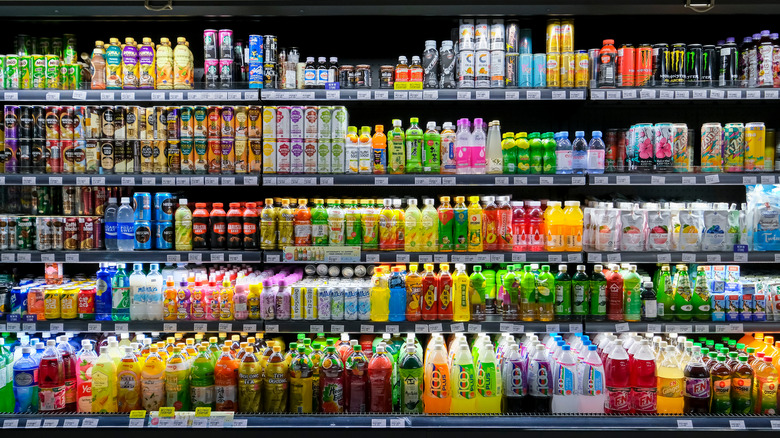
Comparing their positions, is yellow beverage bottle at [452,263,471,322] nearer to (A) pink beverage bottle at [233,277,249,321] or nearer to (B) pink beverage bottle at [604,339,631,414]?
(B) pink beverage bottle at [604,339,631,414]

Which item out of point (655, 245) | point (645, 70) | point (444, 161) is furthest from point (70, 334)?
point (645, 70)

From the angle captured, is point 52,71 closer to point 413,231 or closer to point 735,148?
point 413,231

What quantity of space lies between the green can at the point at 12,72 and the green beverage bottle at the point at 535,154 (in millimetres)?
3136

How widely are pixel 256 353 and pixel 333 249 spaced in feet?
2.53

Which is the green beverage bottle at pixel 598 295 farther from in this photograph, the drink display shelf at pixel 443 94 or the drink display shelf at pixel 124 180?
the drink display shelf at pixel 124 180

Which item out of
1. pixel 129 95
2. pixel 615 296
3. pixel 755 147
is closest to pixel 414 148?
pixel 615 296

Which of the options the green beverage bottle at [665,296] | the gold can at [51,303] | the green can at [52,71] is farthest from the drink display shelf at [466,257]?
the green can at [52,71]

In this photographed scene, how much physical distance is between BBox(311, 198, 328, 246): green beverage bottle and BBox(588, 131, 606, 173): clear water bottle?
164 cm

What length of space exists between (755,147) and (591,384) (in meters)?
1.76

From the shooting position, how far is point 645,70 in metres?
3.47

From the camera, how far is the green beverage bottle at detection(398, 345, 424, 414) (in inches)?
127

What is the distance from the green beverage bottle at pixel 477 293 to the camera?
3.47 m

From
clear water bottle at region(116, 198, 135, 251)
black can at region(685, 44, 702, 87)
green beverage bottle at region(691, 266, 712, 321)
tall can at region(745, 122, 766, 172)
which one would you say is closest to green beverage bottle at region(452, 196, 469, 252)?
green beverage bottle at region(691, 266, 712, 321)

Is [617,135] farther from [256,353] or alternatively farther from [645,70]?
[256,353]
